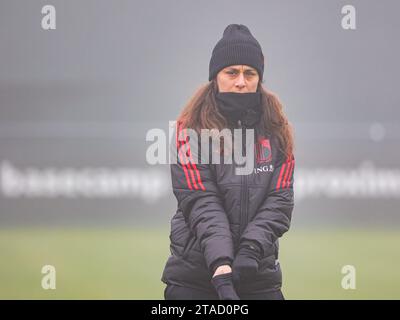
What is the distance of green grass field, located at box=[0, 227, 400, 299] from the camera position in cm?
267

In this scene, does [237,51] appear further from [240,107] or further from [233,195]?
[233,195]

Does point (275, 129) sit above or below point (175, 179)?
above

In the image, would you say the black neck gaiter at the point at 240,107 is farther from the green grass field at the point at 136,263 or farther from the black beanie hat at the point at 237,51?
the green grass field at the point at 136,263

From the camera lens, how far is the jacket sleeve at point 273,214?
2.14m

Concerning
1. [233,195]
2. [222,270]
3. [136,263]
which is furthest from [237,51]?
[136,263]

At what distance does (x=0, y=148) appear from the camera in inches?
109

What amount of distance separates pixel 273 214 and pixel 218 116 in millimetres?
391

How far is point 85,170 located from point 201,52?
677 millimetres

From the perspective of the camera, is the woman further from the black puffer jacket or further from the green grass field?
the green grass field

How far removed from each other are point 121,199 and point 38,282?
47cm
